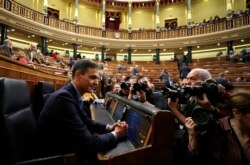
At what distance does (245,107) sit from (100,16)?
1677cm

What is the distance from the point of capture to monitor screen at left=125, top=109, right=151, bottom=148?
49.7 inches

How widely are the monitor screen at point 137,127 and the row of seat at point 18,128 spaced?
453 millimetres

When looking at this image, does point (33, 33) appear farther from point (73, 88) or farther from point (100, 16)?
point (73, 88)

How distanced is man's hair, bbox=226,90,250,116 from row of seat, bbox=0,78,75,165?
3.39 ft

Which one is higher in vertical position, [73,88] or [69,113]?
[73,88]

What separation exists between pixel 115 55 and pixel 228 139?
15928 millimetres

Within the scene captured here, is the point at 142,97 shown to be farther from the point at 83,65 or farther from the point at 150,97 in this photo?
the point at 83,65

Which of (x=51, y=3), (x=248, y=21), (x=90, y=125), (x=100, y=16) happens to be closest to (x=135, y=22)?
(x=100, y=16)

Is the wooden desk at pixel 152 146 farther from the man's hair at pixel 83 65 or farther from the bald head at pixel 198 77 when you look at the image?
the bald head at pixel 198 77

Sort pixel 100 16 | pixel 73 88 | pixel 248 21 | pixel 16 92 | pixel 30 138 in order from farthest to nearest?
pixel 100 16 < pixel 248 21 < pixel 73 88 < pixel 30 138 < pixel 16 92

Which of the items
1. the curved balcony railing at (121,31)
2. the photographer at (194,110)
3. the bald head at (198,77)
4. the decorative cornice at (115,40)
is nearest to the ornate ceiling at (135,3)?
the curved balcony railing at (121,31)

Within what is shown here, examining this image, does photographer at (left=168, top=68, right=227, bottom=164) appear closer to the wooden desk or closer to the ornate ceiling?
the wooden desk

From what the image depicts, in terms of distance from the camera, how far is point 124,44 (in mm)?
15086

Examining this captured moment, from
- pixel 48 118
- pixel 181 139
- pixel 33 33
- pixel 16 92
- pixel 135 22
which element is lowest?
pixel 181 139
